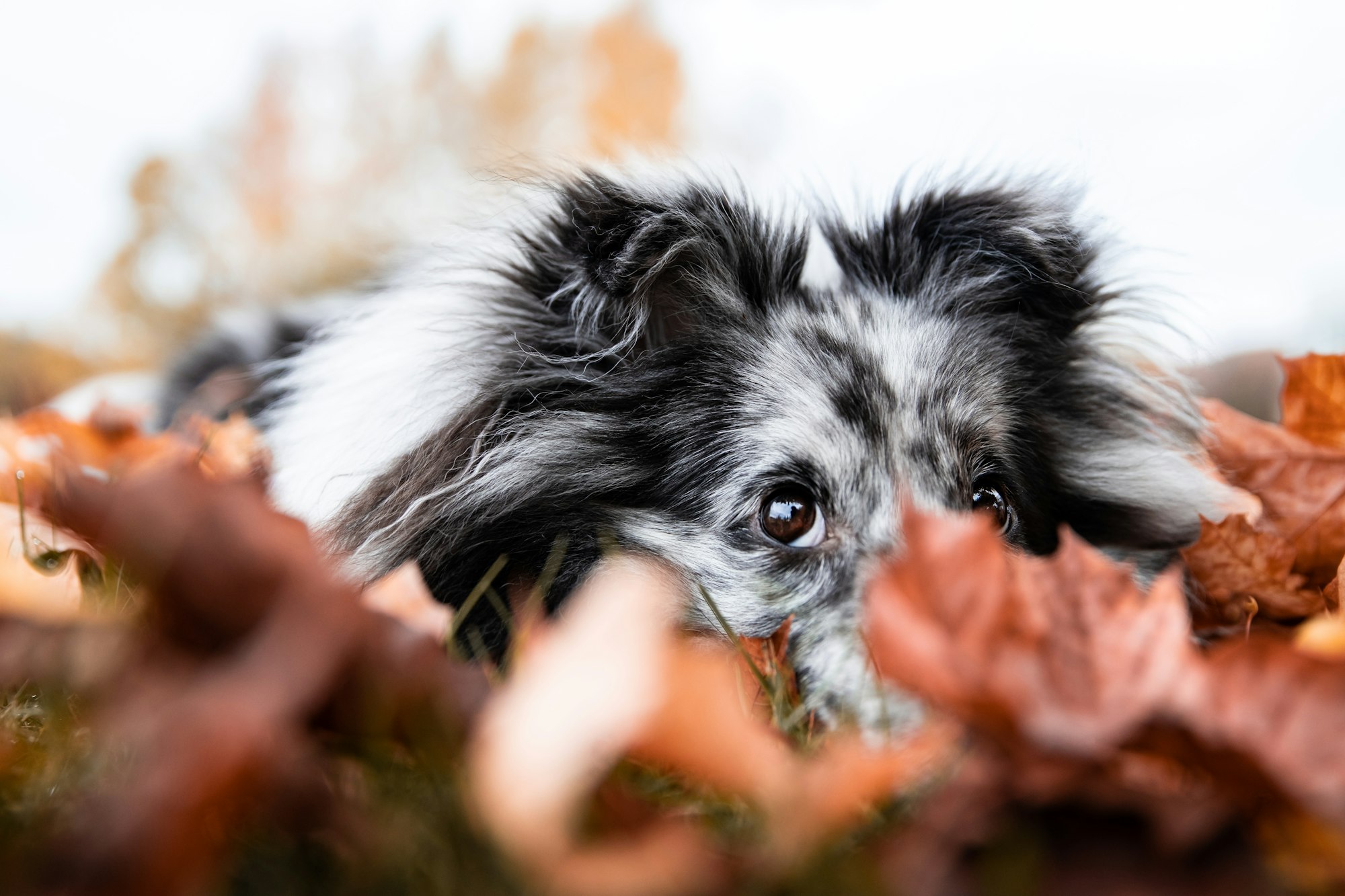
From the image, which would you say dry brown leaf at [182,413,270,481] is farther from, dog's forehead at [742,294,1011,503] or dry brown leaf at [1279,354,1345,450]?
dry brown leaf at [1279,354,1345,450]

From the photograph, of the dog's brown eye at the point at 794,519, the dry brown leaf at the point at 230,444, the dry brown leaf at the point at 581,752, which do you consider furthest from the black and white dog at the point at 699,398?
the dry brown leaf at the point at 581,752

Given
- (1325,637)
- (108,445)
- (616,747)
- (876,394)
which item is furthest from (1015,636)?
(108,445)

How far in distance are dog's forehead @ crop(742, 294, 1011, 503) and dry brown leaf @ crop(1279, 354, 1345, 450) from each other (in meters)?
0.57

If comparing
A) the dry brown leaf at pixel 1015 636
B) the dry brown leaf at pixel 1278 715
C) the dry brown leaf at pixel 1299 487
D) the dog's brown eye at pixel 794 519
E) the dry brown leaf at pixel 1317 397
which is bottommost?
the dog's brown eye at pixel 794 519

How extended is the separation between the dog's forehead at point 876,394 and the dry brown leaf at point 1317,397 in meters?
0.57

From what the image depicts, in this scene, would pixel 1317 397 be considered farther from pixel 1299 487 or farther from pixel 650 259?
pixel 650 259

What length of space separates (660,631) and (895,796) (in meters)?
0.34

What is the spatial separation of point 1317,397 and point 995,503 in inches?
27.2

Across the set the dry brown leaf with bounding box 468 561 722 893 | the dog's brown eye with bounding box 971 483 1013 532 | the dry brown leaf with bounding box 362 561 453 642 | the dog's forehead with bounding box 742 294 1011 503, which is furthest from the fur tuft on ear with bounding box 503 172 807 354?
the dry brown leaf with bounding box 468 561 722 893

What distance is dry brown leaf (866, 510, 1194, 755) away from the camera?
90 centimetres

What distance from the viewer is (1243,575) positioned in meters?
1.95

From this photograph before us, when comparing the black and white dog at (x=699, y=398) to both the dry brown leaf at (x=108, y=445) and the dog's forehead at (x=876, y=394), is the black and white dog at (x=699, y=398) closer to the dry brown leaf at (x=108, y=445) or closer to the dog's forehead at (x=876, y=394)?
the dog's forehead at (x=876, y=394)

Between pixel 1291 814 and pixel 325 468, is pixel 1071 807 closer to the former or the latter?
pixel 1291 814

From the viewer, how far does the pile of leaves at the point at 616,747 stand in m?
0.76
